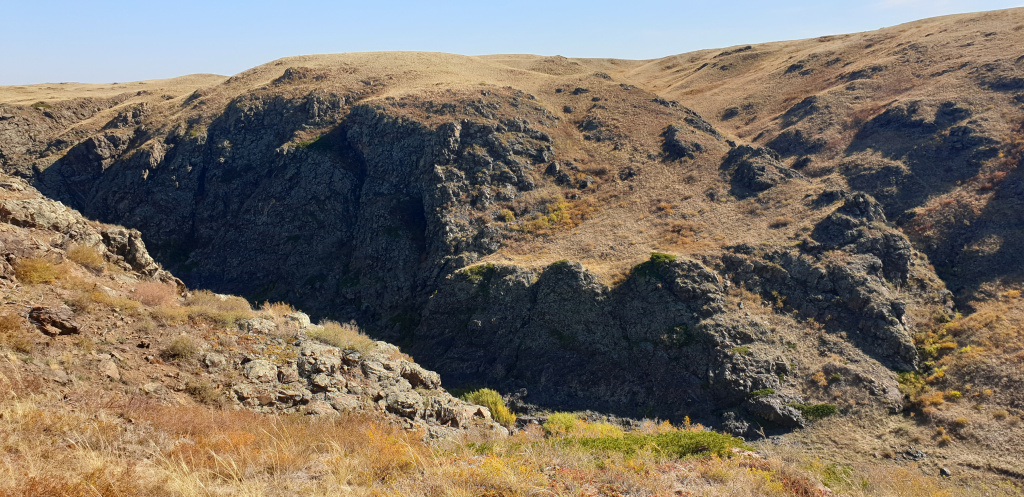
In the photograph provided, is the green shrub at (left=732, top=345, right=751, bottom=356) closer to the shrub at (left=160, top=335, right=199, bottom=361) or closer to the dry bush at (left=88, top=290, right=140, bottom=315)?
the shrub at (left=160, top=335, right=199, bottom=361)

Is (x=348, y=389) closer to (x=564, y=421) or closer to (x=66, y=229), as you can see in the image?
(x=66, y=229)

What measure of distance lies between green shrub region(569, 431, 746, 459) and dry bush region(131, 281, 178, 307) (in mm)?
13106

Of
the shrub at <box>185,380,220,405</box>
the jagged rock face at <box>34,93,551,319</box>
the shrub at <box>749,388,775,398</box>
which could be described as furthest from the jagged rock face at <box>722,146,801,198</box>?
the shrub at <box>185,380,220,405</box>

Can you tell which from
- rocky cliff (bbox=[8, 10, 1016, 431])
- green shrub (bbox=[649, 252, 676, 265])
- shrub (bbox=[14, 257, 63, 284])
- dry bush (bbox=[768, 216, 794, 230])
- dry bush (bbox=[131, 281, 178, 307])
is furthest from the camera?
dry bush (bbox=[768, 216, 794, 230])

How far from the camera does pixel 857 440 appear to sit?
888 inches

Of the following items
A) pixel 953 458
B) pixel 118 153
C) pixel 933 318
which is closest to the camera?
pixel 953 458

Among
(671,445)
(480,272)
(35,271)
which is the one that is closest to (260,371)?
(35,271)

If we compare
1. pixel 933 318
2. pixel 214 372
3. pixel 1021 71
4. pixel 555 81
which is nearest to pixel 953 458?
pixel 933 318

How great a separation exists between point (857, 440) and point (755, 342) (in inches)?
261

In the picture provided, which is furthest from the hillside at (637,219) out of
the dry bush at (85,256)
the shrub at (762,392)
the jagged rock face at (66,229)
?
the jagged rock face at (66,229)

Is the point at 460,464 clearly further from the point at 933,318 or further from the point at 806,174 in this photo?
the point at 806,174

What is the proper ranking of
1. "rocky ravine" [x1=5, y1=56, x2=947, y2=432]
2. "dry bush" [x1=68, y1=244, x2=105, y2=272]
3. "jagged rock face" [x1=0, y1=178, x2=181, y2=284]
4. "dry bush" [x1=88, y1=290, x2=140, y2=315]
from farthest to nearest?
"rocky ravine" [x1=5, y1=56, x2=947, y2=432], "dry bush" [x1=68, y1=244, x2=105, y2=272], "jagged rock face" [x1=0, y1=178, x2=181, y2=284], "dry bush" [x1=88, y1=290, x2=140, y2=315]

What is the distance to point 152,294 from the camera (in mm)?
15883

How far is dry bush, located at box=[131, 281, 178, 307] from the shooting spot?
15477 mm
